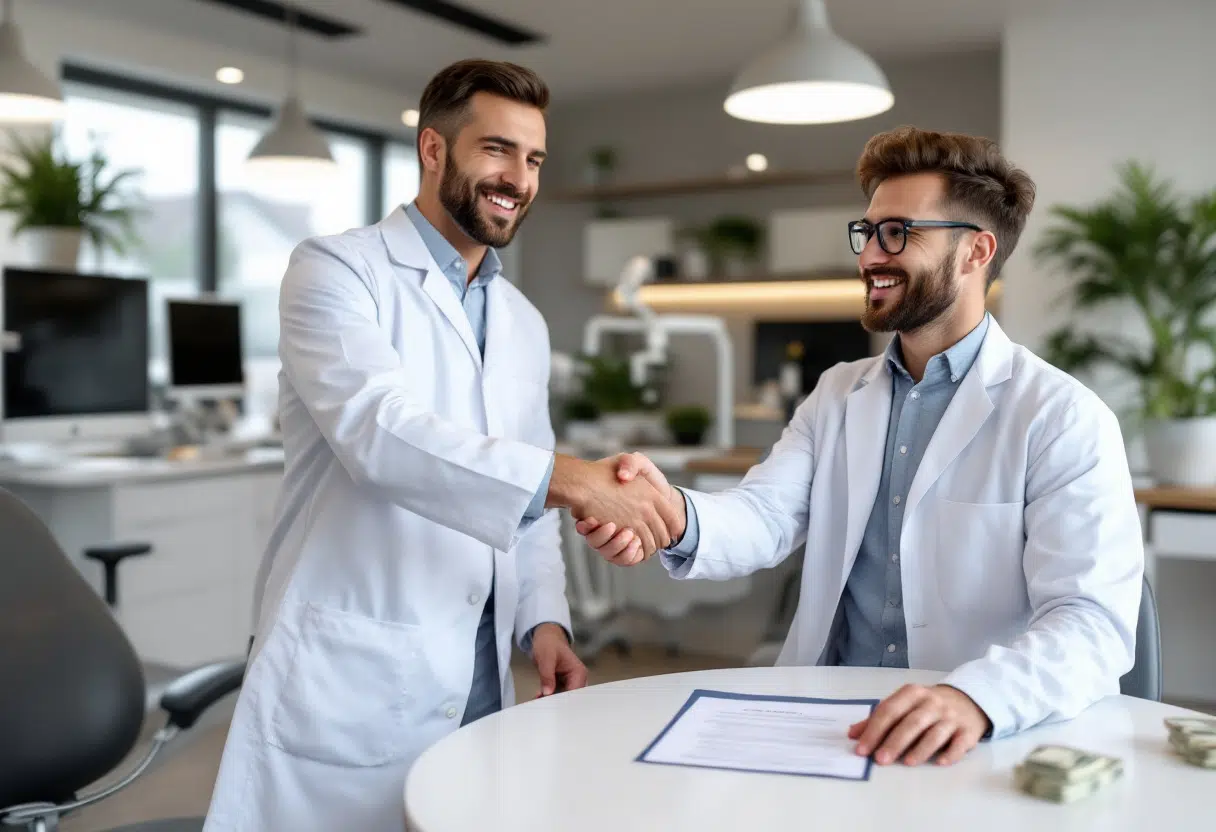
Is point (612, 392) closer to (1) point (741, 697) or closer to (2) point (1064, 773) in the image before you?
(1) point (741, 697)

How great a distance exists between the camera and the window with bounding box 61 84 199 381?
19.2ft

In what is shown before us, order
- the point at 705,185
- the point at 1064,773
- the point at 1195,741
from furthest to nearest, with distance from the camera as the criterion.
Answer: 1. the point at 705,185
2. the point at 1195,741
3. the point at 1064,773

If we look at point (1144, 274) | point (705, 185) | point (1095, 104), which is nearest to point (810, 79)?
point (1144, 274)

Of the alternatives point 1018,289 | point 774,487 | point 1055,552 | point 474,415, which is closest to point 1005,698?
point 1055,552

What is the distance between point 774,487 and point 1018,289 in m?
4.37

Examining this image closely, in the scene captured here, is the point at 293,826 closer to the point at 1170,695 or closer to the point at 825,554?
the point at 825,554

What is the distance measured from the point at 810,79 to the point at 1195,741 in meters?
2.30

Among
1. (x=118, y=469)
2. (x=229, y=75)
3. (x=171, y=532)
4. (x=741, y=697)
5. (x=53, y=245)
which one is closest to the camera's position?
(x=741, y=697)

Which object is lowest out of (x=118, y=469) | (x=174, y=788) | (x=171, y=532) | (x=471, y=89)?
(x=174, y=788)

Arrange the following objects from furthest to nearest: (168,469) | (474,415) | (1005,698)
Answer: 1. (168,469)
2. (474,415)
3. (1005,698)

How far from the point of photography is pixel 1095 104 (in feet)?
18.5

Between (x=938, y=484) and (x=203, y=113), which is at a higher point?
(x=203, y=113)

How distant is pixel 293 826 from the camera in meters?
1.59

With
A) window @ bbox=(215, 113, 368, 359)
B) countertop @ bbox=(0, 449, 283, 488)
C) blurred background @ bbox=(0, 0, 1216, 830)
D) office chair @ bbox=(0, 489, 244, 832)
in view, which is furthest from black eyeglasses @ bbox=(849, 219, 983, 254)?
window @ bbox=(215, 113, 368, 359)
